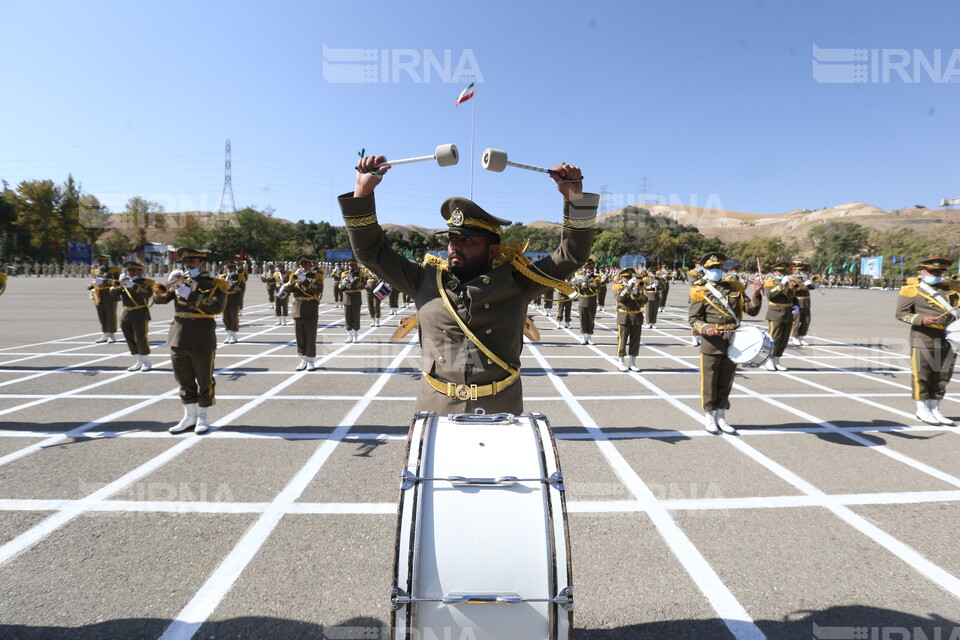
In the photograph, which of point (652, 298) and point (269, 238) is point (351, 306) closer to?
point (652, 298)

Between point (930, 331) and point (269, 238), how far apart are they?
9613cm

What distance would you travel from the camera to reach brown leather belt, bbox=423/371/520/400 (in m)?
2.93

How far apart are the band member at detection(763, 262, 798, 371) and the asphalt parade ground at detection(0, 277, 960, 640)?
6.56 ft

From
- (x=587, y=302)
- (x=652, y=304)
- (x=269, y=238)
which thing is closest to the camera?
(x=587, y=302)

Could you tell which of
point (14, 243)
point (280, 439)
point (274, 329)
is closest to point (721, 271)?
point (280, 439)

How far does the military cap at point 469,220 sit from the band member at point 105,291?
37.1 ft

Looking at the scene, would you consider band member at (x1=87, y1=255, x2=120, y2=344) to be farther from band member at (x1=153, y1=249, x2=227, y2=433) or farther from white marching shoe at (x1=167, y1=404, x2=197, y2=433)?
white marching shoe at (x1=167, y1=404, x2=197, y2=433)

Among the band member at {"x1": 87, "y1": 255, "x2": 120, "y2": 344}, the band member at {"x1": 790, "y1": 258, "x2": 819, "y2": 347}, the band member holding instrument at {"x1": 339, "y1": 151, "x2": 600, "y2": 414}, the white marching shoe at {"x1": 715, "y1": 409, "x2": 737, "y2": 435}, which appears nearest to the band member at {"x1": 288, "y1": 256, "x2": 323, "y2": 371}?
the band member at {"x1": 87, "y1": 255, "x2": 120, "y2": 344}

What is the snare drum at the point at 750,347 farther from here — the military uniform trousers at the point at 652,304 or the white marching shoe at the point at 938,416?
the military uniform trousers at the point at 652,304

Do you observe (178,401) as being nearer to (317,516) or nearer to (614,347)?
(317,516)

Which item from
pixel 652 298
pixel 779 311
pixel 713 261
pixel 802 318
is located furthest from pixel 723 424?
pixel 652 298

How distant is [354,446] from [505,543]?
3691mm

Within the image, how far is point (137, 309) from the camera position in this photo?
28.7 ft

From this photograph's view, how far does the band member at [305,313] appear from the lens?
29.7 ft
